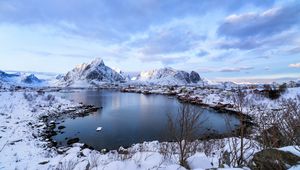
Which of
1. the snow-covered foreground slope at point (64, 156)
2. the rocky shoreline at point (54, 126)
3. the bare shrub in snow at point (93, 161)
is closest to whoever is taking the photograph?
the snow-covered foreground slope at point (64, 156)

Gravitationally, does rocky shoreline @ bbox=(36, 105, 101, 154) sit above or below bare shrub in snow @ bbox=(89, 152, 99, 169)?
below

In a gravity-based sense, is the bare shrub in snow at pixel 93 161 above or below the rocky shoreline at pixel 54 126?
above

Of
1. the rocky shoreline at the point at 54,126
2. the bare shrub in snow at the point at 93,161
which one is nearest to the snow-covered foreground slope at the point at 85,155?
the bare shrub in snow at the point at 93,161

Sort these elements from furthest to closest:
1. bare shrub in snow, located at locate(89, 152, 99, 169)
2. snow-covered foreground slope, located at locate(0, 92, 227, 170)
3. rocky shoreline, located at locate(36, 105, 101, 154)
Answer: rocky shoreline, located at locate(36, 105, 101, 154) < bare shrub in snow, located at locate(89, 152, 99, 169) < snow-covered foreground slope, located at locate(0, 92, 227, 170)

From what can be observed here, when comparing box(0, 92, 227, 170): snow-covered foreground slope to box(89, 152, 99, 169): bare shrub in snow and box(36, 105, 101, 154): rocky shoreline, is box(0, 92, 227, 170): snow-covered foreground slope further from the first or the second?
box(36, 105, 101, 154): rocky shoreline

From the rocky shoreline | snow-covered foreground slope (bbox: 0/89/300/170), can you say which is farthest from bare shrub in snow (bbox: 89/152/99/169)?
the rocky shoreline

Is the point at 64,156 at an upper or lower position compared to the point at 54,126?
upper

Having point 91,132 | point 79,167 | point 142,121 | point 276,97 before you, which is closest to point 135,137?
point 91,132

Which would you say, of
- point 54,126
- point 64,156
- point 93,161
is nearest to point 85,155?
point 64,156

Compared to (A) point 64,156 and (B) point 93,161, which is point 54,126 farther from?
(B) point 93,161

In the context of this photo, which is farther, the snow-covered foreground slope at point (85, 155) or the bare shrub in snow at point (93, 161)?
the bare shrub in snow at point (93, 161)

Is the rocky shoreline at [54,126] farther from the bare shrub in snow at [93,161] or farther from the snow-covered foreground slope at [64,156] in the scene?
the bare shrub in snow at [93,161]

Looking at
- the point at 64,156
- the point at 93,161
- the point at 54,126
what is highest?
the point at 93,161

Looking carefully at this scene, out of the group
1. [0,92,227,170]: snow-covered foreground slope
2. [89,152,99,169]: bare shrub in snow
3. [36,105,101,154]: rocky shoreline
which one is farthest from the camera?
[36,105,101,154]: rocky shoreline
